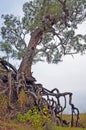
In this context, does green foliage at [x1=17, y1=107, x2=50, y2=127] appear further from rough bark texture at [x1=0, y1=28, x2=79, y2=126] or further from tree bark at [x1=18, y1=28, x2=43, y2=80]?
tree bark at [x1=18, y1=28, x2=43, y2=80]

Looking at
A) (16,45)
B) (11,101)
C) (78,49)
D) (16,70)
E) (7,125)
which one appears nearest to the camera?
(7,125)

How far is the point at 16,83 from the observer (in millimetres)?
24344

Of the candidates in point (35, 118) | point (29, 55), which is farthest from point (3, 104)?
point (29, 55)

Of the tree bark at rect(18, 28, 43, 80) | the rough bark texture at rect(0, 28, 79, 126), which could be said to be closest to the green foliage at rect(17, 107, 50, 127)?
the rough bark texture at rect(0, 28, 79, 126)

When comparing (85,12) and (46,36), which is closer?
(85,12)

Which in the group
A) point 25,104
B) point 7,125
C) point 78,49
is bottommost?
point 7,125

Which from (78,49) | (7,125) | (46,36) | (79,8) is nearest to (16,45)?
(46,36)

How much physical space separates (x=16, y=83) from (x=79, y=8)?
6.88 m

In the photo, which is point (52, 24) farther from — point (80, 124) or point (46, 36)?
point (80, 124)

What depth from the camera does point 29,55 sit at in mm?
28094

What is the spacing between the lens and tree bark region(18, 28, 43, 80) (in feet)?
90.4

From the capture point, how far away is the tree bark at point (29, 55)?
27.6m

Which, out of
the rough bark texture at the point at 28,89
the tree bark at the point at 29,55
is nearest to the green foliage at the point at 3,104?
the rough bark texture at the point at 28,89

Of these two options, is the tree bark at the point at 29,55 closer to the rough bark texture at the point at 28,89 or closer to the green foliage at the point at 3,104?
the rough bark texture at the point at 28,89
